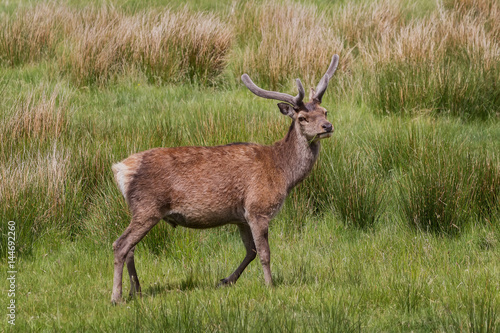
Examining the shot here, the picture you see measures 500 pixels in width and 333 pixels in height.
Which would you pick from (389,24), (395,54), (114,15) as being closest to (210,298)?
(395,54)

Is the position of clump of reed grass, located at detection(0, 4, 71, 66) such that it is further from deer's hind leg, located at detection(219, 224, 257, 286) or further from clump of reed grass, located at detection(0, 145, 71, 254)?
deer's hind leg, located at detection(219, 224, 257, 286)

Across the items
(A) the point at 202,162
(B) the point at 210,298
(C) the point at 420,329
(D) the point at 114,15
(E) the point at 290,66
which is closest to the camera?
(C) the point at 420,329

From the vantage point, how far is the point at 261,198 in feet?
18.0

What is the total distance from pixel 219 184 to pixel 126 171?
716mm

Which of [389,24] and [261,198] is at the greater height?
[261,198]

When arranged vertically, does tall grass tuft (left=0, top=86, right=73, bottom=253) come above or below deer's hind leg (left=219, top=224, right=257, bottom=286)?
below

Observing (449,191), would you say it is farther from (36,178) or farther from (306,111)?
(36,178)

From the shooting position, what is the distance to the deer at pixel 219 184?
525 centimetres

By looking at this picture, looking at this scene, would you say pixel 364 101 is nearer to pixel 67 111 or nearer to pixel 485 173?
pixel 485 173

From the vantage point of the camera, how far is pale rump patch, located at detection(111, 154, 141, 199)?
17.4ft

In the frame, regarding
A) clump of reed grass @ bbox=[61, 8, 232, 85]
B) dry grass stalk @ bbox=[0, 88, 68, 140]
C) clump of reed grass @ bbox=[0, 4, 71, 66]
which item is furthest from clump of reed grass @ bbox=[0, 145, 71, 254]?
clump of reed grass @ bbox=[0, 4, 71, 66]

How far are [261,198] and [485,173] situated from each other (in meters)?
2.65

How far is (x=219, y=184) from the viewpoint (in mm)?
5395

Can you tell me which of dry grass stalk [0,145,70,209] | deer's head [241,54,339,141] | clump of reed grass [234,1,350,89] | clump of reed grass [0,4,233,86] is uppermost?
deer's head [241,54,339,141]
